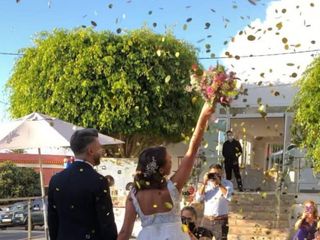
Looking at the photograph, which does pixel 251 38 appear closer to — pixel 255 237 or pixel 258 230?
pixel 255 237

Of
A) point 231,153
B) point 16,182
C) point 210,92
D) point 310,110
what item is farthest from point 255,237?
point 16,182

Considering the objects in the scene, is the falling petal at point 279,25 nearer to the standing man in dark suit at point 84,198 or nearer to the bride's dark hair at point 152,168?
the bride's dark hair at point 152,168

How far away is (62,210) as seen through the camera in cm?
385

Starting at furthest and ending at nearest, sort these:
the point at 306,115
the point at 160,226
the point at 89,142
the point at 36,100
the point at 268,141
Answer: the point at 268,141 → the point at 36,100 → the point at 306,115 → the point at 89,142 → the point at 160,226

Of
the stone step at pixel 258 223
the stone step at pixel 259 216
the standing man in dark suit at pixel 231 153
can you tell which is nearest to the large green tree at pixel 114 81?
the standing man in dark suit at pixel 231 153

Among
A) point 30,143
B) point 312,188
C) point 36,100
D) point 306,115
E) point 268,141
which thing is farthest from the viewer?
point 268,141

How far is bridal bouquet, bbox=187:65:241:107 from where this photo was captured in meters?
3.39

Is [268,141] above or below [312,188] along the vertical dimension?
above

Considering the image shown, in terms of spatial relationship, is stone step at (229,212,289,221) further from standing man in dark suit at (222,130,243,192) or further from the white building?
standing man in dark suit at (222,130,243,192)

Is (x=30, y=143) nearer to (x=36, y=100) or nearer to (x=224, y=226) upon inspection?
(x=224, y=226)

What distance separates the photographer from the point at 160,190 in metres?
3.52

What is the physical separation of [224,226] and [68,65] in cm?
1038

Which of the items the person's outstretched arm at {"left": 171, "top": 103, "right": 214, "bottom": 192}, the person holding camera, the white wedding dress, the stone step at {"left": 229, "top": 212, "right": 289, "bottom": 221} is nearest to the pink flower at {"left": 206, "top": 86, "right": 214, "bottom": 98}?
the person's outstretched arm at {"left": 171, "top": 103, "right": 214, "bottom": 192}

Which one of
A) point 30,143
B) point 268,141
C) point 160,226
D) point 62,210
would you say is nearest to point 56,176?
point 62,210
